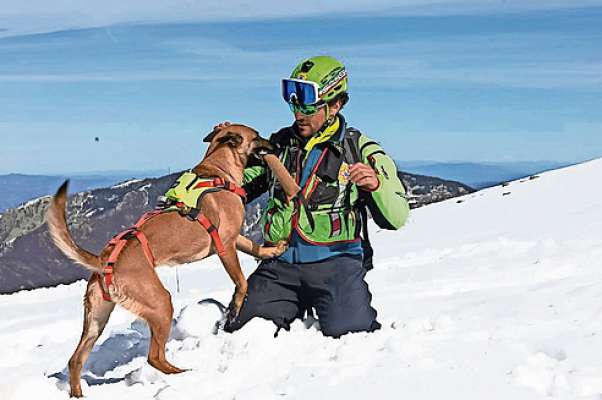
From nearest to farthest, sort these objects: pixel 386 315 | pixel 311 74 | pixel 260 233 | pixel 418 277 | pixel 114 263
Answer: pixel 114 263 → pixel 311 74 → pixel 260 233 → pixel 386 315 → pixel 418 277

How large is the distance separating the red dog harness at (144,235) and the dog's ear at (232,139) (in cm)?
34

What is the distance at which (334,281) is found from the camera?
616 centimetres

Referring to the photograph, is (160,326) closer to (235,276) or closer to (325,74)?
(235,276)

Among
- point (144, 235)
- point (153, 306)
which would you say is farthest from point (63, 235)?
point (153, 306)

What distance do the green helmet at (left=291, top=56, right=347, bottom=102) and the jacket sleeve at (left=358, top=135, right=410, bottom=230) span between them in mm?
458

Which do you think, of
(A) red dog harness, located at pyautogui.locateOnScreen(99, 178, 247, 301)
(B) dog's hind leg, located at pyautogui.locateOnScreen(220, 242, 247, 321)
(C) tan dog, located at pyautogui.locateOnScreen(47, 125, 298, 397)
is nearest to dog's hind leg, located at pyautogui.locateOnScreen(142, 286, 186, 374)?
(C) tan dog, located at pyautogui.locateOnScreen(47, 125, 298, 397)

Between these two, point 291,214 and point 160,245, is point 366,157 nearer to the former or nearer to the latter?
point 291,214

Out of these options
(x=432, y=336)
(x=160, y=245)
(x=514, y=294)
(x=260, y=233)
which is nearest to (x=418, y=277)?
(x=514, y=294)

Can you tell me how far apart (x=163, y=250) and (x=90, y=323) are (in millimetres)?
668

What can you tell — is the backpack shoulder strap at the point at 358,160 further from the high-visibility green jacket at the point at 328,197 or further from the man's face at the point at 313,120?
the man's face at the point at 313,120

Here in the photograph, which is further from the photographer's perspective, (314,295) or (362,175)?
(314,295)

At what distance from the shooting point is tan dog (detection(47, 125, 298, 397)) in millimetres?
5043

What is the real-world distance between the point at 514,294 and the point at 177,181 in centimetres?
337

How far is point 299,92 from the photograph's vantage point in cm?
585
